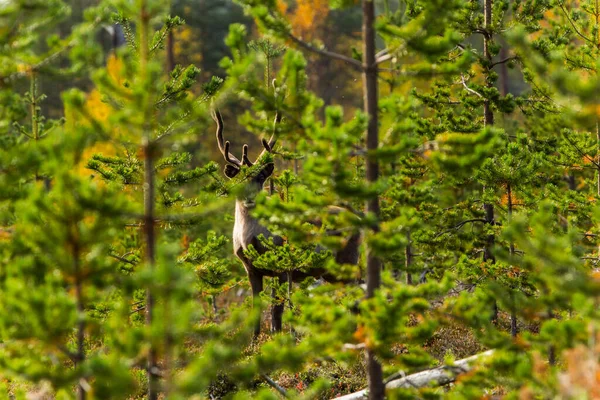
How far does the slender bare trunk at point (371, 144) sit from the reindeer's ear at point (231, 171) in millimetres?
6278

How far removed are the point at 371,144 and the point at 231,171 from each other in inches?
255

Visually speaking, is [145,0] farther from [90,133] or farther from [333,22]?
[333,22]

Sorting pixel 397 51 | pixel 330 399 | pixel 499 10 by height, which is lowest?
pixel 330 399

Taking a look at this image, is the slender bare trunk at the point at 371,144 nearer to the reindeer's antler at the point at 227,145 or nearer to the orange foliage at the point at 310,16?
the reindeer's antler at the point at 227,145

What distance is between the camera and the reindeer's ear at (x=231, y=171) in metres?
13.1

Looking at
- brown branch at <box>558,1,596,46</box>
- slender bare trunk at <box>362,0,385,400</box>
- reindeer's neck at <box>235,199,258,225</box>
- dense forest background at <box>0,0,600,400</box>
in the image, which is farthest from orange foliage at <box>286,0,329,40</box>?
slender bare trunk at <box>362,0,385,400</box>

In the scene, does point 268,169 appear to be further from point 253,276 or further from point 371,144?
point 371,144

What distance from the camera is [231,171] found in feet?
43.3

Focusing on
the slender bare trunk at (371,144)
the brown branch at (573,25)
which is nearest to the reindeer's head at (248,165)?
the slender bare trunk at (371,144)

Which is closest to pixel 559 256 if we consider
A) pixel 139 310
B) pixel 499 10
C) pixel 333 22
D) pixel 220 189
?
pixel 220 189

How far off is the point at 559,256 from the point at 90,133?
500 centimetres

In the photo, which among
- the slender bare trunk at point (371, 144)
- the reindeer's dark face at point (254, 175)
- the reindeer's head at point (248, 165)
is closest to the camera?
the slender bare trunk at point (371, 144)

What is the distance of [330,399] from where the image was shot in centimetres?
1149

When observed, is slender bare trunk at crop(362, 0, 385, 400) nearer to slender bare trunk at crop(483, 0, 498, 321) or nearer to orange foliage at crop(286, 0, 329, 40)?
slender bare trunk at crop(483, 0, 498, 321)
